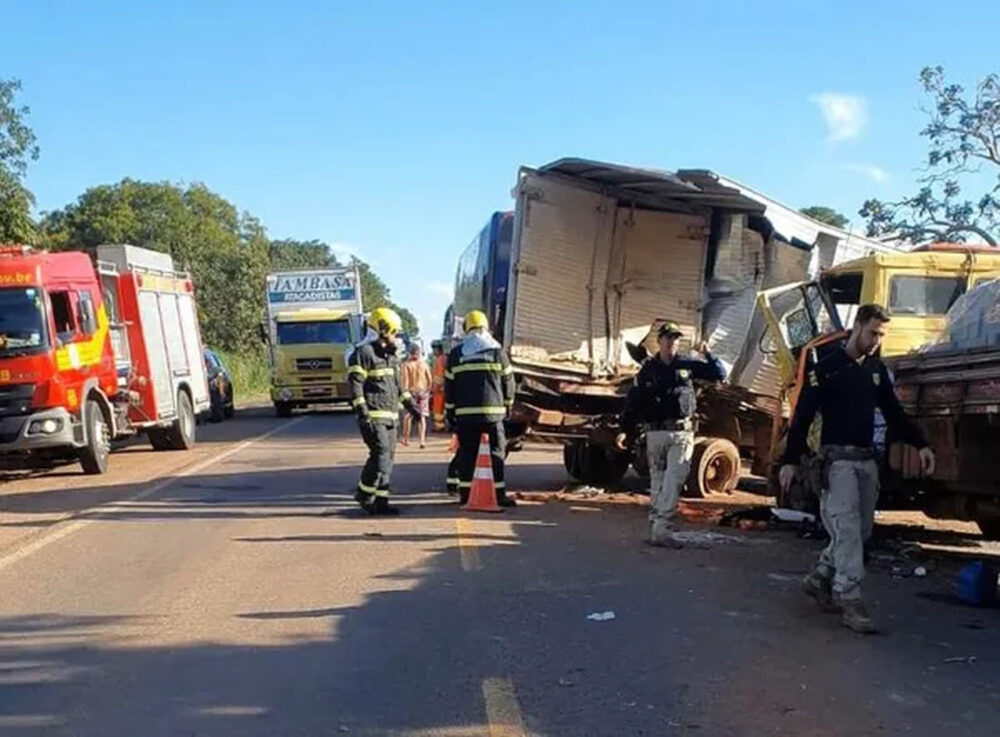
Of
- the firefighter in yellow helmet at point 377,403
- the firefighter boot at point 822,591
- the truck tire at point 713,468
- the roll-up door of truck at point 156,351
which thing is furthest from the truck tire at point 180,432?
the firefighter boot at point 822,591

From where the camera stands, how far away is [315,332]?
30609 mm

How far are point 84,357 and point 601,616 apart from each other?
10.7 m

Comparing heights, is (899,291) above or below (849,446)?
above

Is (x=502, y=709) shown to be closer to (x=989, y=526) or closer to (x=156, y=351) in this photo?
(x=989, y=526)

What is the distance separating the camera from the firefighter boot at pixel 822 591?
264 inches

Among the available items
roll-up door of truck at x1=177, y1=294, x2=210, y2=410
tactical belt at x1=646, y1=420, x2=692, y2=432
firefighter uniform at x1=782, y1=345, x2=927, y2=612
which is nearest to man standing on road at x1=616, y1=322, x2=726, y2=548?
tactical belt at x1=646, y1=420, x2=692, y2=432

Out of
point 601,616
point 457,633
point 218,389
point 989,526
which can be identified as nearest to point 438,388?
point 218,389

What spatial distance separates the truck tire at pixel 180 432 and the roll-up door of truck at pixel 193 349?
0.74m

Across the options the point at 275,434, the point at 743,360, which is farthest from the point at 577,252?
the point at 275,434

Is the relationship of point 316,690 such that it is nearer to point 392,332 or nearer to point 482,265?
point 392,332

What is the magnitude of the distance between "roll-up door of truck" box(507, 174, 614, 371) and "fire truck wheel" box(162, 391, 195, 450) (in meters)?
9.23

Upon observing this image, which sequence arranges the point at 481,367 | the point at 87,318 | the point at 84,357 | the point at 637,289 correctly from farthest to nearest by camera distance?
the point at 87,318 < the point at 84,357 < the point at 637,289 < the point at 481,367

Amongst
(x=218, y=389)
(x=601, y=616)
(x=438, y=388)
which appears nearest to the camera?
(x=601, y=616)

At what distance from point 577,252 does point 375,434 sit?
3177 millimetres
